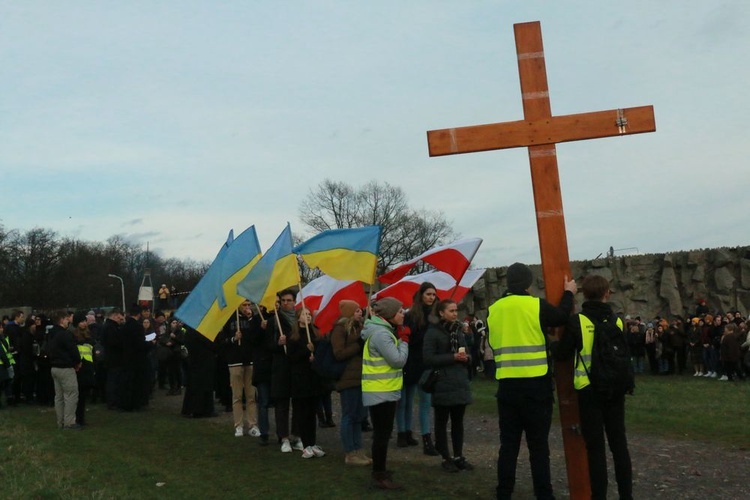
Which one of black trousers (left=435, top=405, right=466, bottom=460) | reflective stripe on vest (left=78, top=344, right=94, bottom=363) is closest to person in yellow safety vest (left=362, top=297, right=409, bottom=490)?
black trousers (left=435, top=405, right=466, bottom=460)

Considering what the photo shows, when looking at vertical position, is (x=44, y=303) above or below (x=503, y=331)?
above

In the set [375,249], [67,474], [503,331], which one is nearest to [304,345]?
[375,249]

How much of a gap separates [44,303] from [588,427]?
6937cm

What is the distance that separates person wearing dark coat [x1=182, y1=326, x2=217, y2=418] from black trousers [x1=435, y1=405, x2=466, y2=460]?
657 centimetres

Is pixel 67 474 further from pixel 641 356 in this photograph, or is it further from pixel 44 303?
pixel 44 303

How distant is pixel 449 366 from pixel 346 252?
198cm

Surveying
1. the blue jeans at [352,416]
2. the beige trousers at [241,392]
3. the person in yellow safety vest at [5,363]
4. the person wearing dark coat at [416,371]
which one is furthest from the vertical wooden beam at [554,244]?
the person in yellow safety vest at [5,363]

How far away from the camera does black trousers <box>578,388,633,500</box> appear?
704 centimetres

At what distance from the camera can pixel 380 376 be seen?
28.4 ft

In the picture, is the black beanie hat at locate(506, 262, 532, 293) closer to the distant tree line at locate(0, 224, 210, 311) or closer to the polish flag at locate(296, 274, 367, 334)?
the polish flag at locate(296, 274, 367, 334)

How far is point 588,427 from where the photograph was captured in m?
7.06

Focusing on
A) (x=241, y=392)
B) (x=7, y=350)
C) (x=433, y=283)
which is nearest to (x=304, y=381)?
(x=241, y=392)

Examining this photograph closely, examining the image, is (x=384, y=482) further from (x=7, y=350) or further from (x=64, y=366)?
(x=7, y=350)

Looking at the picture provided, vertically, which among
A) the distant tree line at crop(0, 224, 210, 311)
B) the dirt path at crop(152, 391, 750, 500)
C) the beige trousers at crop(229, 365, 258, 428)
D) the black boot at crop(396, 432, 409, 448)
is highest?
the distant tree line at crop(0, 224, 210, 311)
